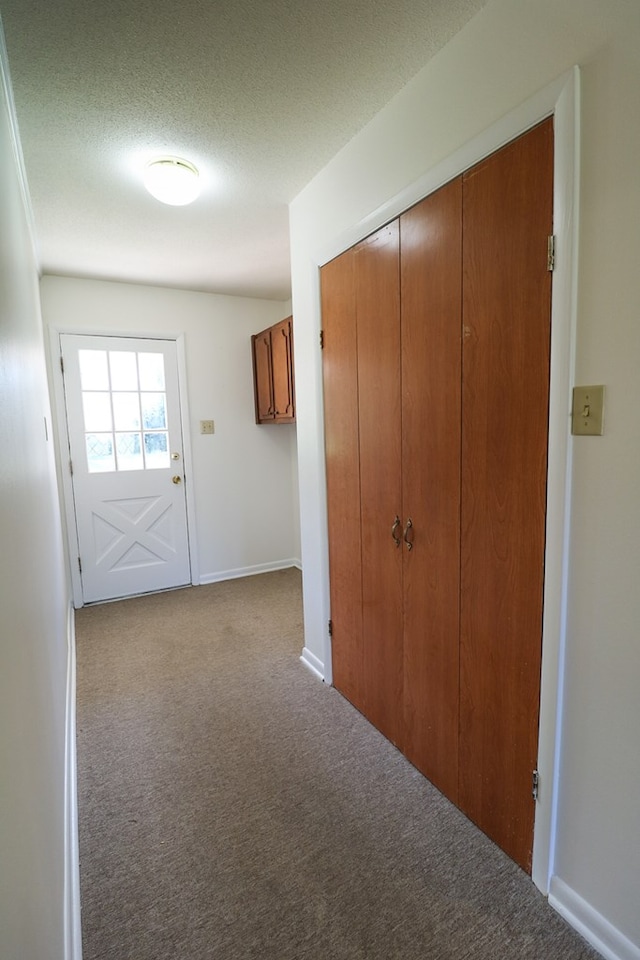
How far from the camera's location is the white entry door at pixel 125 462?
3.40m

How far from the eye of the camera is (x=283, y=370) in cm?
350

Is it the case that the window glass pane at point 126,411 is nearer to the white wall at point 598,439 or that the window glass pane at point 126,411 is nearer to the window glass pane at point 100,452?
the window glass pane at point 100,452

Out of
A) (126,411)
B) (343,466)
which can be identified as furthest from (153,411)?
(343,466)

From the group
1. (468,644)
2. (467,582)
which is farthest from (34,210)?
(468,644)

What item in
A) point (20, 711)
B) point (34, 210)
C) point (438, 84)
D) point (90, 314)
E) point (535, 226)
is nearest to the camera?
point (20, 711)

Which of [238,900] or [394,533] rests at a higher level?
[394,533]

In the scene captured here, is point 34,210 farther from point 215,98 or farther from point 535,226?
point 535,226

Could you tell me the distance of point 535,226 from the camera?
1.14m

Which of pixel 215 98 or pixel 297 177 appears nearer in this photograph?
pixel 215 98

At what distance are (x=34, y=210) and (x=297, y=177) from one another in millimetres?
1361

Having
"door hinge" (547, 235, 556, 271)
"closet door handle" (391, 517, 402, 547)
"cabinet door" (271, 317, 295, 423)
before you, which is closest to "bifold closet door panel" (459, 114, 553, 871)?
"door hinge" (547, 235, 556, 271)

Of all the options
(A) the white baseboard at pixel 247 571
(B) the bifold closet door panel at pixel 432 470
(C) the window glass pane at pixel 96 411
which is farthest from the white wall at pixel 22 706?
(A) the white baseboard at pixel 247 571

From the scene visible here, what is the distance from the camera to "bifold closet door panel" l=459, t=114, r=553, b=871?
116cm

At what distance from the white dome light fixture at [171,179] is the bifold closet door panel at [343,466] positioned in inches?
27.4
